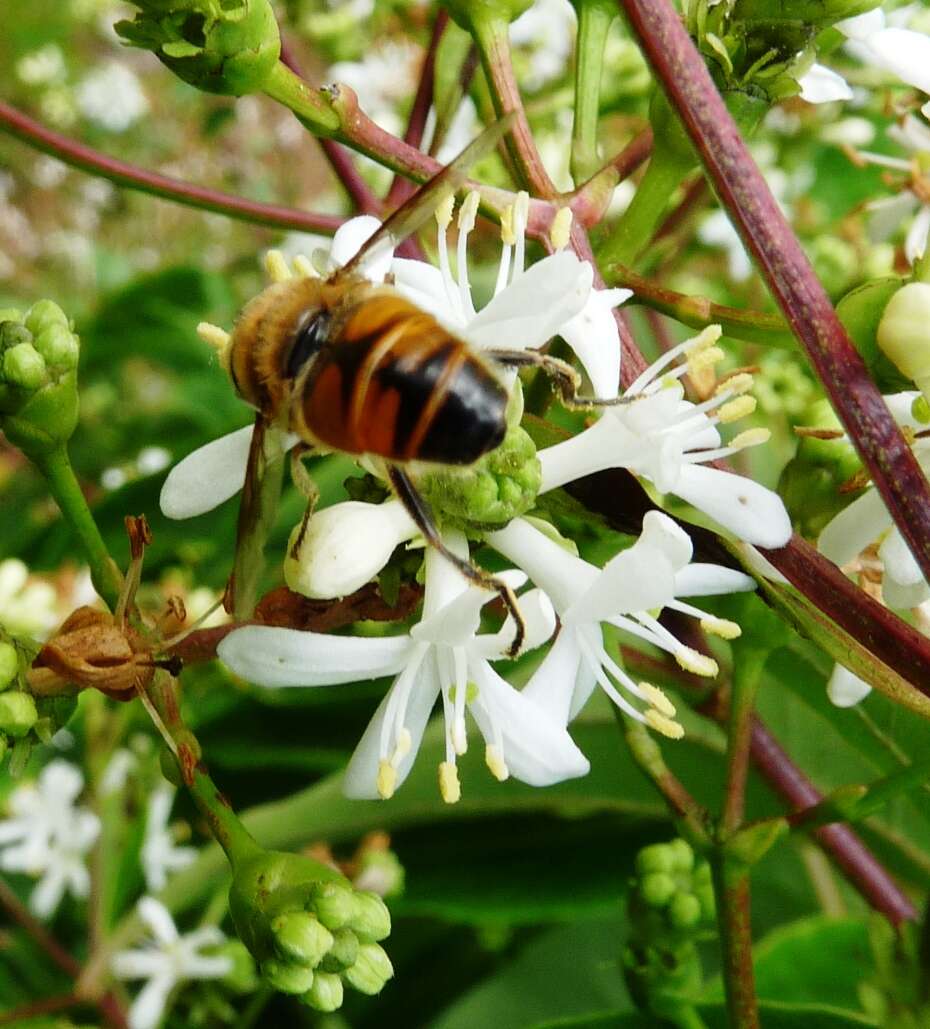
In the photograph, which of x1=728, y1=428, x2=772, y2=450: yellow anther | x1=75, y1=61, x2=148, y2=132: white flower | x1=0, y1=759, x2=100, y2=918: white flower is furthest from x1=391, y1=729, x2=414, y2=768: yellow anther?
x1=75, y1=61, x2=148, y2=132: white flower

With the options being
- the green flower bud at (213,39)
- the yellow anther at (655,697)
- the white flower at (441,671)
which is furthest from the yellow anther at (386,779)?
the green flower bud at (213,39)

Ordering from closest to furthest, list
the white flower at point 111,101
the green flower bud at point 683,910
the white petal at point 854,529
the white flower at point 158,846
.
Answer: the white petal at point 854,529, the green flower bud at point 683,910, the white flower at point 158,846, the white flower at point 111,101

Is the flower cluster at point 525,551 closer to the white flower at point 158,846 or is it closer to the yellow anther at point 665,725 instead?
the yellow anther at point 665,725

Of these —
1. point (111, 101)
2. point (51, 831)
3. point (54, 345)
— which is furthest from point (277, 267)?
point (111, 101)

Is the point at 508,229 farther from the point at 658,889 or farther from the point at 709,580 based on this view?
the point at 658,889

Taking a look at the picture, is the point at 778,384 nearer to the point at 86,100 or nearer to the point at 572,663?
the point at 572,663

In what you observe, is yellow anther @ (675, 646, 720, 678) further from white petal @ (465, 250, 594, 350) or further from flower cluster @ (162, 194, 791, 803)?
white petal @ (465, 250, 594, 350)
